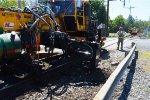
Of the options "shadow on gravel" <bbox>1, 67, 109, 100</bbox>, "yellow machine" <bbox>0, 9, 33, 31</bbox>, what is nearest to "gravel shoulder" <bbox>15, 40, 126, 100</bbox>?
"shadow on gravel" <bbox>1, 67, 109, 100</bbox>

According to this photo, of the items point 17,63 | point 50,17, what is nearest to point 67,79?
point 17,63

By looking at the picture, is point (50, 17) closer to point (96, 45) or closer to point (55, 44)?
point (55, 44)

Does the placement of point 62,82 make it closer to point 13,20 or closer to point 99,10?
point 13,20

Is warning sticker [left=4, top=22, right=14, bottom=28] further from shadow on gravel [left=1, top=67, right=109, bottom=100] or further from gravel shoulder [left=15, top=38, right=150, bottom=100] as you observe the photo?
gravel shoulder [left=15, top=38, right=150, bottom=100]

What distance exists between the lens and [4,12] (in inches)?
364

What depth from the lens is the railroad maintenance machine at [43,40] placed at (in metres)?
8.89

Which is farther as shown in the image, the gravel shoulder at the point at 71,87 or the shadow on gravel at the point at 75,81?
the shadow on gravel at the point at 75,81

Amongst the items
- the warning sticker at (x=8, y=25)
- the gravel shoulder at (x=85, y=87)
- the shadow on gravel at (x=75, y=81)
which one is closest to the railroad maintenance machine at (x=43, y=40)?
the warning sticker at (x=8, y=25)

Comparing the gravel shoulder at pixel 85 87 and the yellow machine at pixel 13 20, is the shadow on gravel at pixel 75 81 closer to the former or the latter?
the gravel shoulder at pixel 85 87

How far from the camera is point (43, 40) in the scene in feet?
37.9

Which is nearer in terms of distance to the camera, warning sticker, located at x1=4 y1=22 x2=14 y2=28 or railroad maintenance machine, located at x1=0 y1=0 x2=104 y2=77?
railroad maintenance machine, located at x1=0 y1=0 x2=104 y2=77

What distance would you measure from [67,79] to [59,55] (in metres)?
2.24

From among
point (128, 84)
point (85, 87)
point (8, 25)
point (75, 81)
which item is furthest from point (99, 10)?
point (85, 87)

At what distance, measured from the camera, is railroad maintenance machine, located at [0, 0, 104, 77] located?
8.89m
